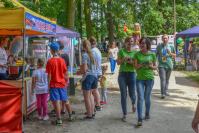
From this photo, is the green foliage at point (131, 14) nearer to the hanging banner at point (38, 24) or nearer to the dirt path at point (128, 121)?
the dirt path at point (128, 121)

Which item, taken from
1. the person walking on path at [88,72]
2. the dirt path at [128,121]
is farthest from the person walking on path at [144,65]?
the person walking on path at [88,72]

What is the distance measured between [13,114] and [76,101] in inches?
174

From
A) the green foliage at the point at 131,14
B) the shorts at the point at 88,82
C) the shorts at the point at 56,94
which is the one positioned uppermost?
the green foliage at the point at 131,14

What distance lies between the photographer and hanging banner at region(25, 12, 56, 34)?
8.09 meters

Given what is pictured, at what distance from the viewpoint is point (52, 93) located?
9242mm

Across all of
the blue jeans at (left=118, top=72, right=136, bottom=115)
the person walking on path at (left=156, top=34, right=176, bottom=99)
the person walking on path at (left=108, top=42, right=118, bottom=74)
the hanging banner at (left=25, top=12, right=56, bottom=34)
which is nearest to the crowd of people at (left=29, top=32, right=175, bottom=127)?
the blue jeans at (left=118, top=72, right=136, bottom=115)

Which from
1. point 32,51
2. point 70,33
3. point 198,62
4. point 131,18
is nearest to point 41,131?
point 70,33

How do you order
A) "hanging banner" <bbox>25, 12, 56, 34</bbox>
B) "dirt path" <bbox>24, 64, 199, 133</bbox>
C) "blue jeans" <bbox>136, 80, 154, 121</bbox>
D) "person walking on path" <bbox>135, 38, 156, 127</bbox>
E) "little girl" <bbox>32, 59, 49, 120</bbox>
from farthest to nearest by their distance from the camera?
"little girl" <bbox>32, 59, 49, 120</bbox>, "person walking on path" <bbox>135, 38, 156, 127</bbox>, "blue jeans" <bbox>136, 80, 154, 121</bbox>, "dirt path" <bbox>24, 64, 199, 133</bbox>, "hanging banner" <bbox>25, 12, 56, 34</bbox>

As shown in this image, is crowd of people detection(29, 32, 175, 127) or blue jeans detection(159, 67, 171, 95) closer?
crowd of people detection(29, 32, 175, 127)

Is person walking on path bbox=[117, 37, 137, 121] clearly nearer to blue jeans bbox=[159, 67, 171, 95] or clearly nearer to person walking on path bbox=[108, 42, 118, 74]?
blue jeans bbox=[159, 67, 171, 95]

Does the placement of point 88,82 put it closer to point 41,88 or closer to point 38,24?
point 41,88

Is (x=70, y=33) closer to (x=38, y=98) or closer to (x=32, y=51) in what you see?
(x=32, y=51)

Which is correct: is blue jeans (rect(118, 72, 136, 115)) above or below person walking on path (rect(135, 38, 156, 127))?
below

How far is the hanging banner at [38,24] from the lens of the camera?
8.09m
